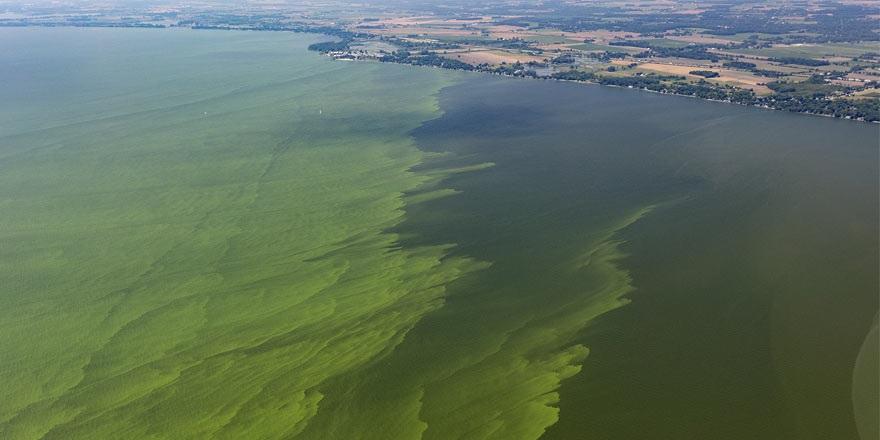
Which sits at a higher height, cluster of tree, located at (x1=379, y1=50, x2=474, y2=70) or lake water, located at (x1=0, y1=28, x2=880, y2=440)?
cluster of tree, located at (x1=379, y1=50, x2=474, y2=70)

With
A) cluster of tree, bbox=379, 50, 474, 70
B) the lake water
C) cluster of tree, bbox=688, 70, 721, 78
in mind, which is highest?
cluster of tree, bbox=688, 70, 721, 78

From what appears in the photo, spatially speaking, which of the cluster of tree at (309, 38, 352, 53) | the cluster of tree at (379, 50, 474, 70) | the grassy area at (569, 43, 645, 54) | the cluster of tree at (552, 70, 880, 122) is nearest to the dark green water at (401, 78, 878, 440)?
the cluster of tree at (552, 70, 880, 122)

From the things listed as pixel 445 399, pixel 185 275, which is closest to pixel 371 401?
pixel 445 399

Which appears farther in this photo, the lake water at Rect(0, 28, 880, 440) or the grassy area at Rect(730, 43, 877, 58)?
the grassy area at Rect(730, 43, 877, 58)

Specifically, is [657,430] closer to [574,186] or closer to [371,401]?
[371,401]

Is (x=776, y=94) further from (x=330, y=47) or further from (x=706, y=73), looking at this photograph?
(x=330, y=47)

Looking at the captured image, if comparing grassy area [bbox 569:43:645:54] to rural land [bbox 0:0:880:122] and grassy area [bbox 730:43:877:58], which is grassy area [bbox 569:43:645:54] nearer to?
rural land [bbox 0:0:880:122]

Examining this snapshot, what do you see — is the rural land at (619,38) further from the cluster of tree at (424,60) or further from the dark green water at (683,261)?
the dark green water at (683,261)
